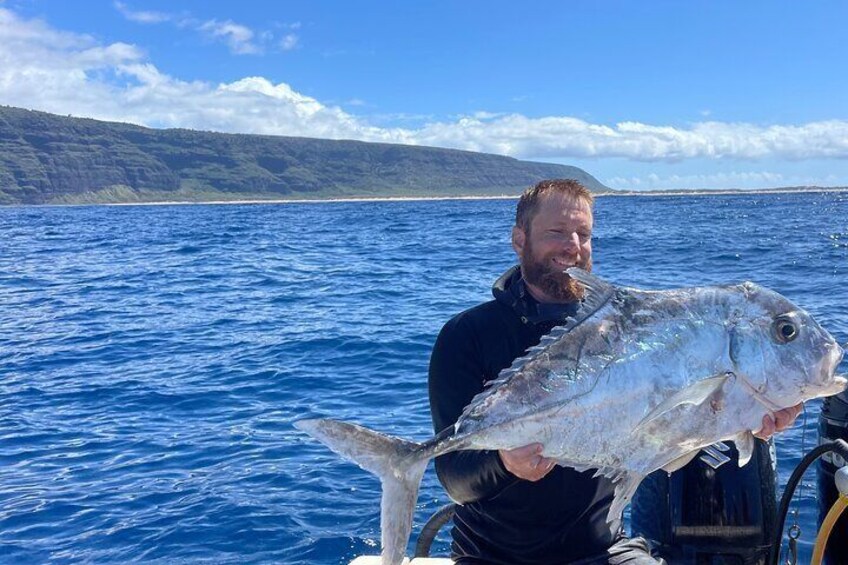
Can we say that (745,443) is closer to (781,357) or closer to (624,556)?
(781,357)

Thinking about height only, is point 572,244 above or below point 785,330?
above

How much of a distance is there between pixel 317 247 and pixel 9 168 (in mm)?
187214

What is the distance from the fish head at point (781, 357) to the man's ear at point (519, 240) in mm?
1599

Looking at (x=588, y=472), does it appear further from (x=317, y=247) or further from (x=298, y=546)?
(x=317, y=247)

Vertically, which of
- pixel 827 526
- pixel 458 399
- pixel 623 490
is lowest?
pixel 827 526

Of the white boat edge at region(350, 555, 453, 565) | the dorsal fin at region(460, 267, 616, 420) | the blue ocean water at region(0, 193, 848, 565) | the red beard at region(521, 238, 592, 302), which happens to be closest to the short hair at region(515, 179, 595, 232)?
the red beard at region(521, 238, 592, 302)

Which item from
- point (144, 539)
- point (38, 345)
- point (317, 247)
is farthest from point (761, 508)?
point (317, 247)

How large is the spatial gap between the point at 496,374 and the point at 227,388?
9.69 m

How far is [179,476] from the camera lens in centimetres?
952

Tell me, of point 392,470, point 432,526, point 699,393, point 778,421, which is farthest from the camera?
point 432,526

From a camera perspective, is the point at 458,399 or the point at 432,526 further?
the point at 432,526

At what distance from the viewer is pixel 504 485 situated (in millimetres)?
4035

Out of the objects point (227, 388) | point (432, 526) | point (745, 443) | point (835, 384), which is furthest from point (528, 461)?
point (227, 388)

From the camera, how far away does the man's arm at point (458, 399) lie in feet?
13.2
